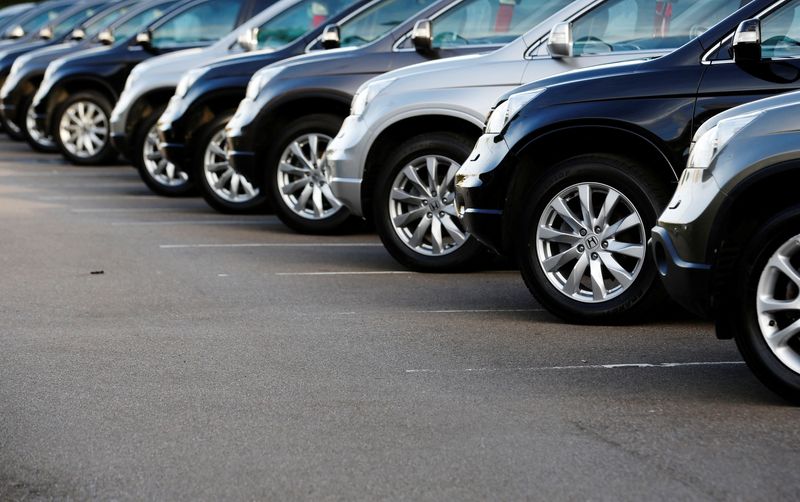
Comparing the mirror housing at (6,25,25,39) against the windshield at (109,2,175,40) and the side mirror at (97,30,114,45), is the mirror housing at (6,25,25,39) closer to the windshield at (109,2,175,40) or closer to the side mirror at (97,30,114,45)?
the windshield at (109,2,175,40)

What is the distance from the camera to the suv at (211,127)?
14.0m

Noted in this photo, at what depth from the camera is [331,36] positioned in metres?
12.7

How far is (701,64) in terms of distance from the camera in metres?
7.75

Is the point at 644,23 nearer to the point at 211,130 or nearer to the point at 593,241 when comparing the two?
the point at 593,241

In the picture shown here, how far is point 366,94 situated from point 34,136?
12.8 m

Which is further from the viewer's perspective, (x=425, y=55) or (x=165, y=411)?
(x=425, y=55)

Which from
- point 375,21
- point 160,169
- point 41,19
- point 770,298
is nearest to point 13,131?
point 41,19

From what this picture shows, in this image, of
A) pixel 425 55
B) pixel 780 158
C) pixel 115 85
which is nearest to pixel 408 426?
pixel 780 158

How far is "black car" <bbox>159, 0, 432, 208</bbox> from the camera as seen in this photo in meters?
14.0

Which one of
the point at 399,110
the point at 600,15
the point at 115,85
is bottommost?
the point at 115,85

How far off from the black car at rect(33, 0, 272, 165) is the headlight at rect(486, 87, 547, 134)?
8.42 meters

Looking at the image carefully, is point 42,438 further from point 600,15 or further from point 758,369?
point 600,15

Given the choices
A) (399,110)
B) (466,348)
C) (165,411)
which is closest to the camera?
(165,411)

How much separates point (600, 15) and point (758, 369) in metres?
3.81
